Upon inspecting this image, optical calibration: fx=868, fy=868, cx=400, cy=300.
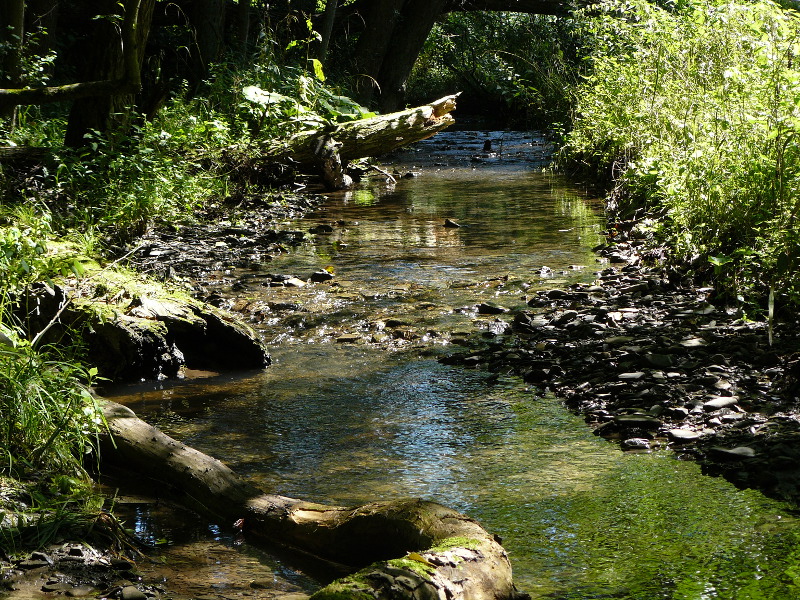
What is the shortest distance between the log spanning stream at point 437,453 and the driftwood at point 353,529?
12cm

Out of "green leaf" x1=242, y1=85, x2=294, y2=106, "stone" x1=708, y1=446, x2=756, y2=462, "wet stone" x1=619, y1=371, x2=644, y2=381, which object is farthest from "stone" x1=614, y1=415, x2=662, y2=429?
"green leaf" x1=242, y1=85, x2=294, y2=106

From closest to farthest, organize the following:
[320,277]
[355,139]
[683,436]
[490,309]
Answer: [683,436] < [490,309] < [320,277] < [355,139]

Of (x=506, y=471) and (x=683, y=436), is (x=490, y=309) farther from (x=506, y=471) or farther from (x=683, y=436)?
(x=506, y=471)

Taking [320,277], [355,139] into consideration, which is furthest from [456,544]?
[355,139]

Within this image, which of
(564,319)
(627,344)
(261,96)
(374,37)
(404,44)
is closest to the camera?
(627,344)

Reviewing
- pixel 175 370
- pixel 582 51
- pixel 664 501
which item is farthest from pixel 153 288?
pixel 582 51

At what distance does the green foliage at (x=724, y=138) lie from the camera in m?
5.69

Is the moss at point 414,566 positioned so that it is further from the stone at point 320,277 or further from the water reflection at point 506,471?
the stone at point 320,277

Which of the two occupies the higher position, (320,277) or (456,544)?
(320,277)

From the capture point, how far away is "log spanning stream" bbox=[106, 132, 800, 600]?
3100mm

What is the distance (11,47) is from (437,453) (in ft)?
26.1

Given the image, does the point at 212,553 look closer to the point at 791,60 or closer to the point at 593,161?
the point at 791,60

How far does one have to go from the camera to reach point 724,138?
6895 mm

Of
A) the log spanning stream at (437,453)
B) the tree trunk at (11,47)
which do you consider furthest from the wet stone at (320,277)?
the tree trunk at (11,47)
